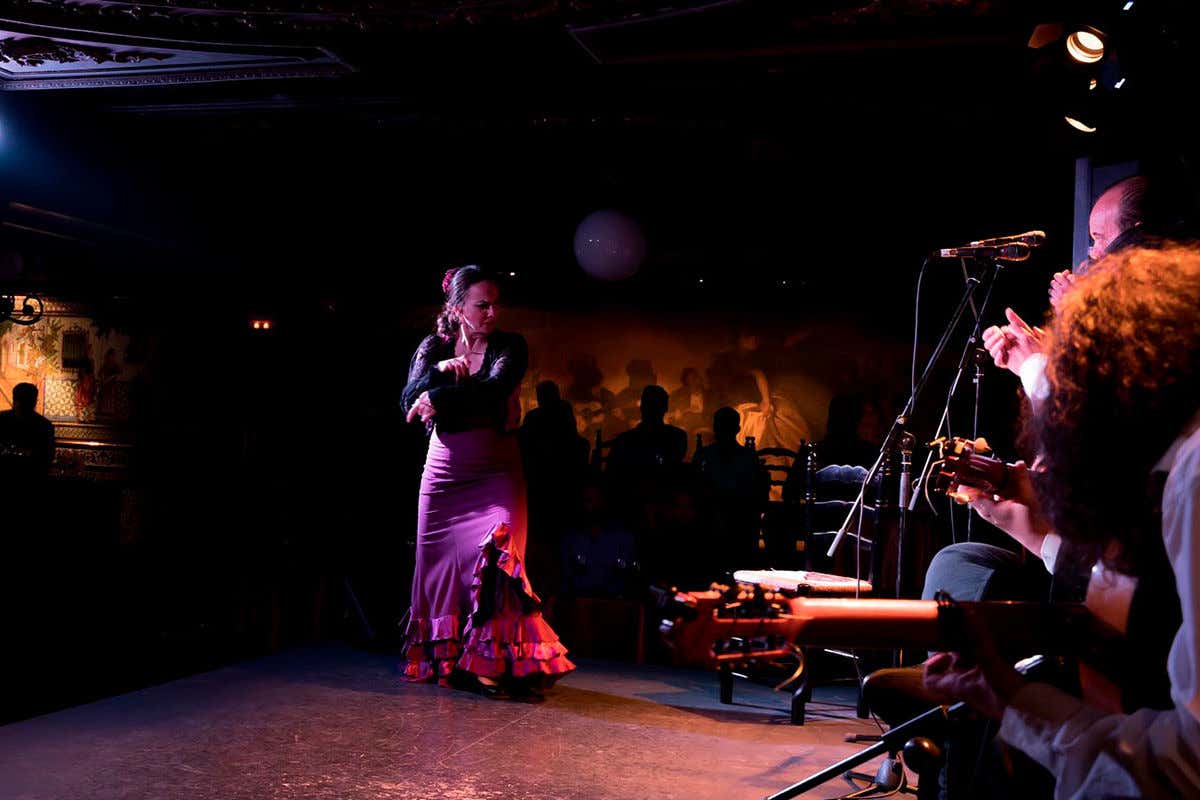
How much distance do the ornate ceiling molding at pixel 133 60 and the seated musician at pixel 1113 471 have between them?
4.93 meters

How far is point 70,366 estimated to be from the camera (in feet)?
36.2

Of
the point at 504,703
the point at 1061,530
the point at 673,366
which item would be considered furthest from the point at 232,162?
the point at 1061,530

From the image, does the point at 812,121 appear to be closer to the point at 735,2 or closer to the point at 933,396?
the point at 735,2

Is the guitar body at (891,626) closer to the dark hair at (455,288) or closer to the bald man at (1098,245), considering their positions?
the bald man at (1098,245)

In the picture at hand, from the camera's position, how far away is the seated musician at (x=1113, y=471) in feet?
3.95

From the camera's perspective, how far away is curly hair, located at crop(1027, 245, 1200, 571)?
1.33m

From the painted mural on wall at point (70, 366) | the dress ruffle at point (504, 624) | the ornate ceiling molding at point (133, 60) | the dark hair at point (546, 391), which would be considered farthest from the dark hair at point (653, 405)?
the painted mural on wall at point (70, 366)

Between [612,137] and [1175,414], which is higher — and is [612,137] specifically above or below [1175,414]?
above

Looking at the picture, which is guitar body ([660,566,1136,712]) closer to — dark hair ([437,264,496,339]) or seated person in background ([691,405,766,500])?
dark hair ([437,264,496,339])

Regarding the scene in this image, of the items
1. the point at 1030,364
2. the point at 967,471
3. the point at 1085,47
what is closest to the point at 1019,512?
the point at 967,471

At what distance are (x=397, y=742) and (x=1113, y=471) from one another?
10.4 ft

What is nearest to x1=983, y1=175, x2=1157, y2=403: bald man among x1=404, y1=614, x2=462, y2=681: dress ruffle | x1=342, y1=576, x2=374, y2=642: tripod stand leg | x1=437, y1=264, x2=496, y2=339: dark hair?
x1=437, y1=264, x2=496, y2=339: dark hair

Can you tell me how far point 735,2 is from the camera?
4609mm

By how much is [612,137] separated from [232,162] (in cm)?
302
